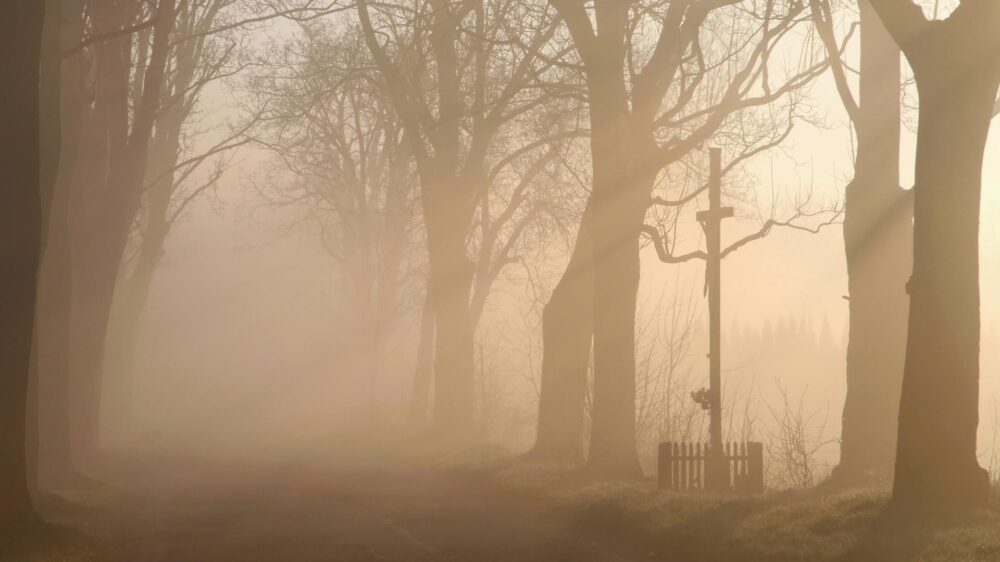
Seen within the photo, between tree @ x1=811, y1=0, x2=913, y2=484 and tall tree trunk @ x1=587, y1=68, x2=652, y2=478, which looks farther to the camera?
tall tree trunk @ x1=587, y1=68, x2=652, y2=478

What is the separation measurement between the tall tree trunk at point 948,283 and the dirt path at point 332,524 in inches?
129

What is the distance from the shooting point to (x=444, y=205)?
101ft

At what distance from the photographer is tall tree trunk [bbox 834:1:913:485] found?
56.4 feet

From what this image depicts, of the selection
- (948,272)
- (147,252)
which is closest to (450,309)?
(147,252)

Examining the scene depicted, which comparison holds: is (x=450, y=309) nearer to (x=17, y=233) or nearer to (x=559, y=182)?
(x=559, y=182)

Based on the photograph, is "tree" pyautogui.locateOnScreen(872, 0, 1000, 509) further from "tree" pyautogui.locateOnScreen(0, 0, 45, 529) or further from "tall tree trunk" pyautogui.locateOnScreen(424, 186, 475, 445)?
"tall tree trunk" pyautogui.locateOnScreen(424, 186, 475, 445)

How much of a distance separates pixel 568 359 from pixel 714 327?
6527mm

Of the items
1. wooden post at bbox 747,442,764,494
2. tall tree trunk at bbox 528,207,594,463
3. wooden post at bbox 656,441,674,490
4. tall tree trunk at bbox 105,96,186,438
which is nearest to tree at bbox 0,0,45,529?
wooden post at bbox 656,441,674,490

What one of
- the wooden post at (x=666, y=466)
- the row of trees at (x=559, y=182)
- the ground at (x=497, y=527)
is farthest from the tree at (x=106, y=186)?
the wooden post at (x=666, y=466)

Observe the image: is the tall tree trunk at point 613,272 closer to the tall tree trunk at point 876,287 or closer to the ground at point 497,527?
the ground at point 497,527

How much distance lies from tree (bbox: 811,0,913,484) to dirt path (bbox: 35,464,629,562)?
477 centimetres

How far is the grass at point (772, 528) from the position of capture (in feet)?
34.2

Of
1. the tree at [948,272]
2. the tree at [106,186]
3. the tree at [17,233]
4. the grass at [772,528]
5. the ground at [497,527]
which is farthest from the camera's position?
the tree at [106,186]

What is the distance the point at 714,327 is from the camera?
58.5ft
